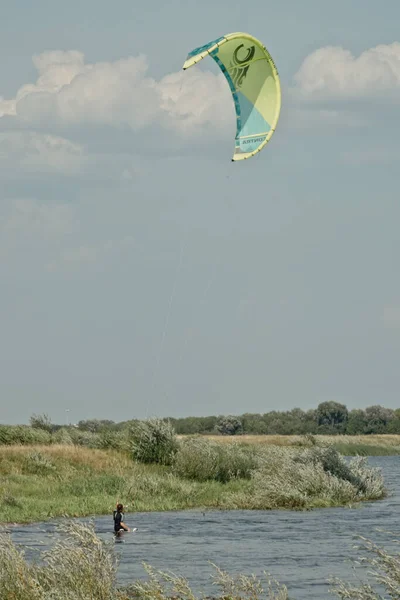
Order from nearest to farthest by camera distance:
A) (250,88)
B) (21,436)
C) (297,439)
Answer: (250,88) < (21,436) < (297,439)

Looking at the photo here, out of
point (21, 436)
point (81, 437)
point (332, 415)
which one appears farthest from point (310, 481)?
point (332, 415)

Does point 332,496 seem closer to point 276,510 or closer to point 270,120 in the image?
point 276,510

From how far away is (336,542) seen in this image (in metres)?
29.7

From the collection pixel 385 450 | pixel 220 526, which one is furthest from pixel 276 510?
pixel 385 450

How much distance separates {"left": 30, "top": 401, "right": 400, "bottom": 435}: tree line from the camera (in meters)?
142

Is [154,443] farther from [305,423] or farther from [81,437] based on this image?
[305,423]

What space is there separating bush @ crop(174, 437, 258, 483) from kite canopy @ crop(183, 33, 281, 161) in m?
24.0

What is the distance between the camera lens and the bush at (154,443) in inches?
1944

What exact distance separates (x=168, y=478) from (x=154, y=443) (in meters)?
4.97

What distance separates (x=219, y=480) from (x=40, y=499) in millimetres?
10731

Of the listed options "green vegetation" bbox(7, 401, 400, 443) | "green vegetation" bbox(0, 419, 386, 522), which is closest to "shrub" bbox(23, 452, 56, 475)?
"green vegetation" bbox(0, 419, 386, 522)

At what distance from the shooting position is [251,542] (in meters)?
29.8

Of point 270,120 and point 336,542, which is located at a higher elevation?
A: point 270,120

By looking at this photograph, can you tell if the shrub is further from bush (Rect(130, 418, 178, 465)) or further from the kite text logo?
the kite text logo
